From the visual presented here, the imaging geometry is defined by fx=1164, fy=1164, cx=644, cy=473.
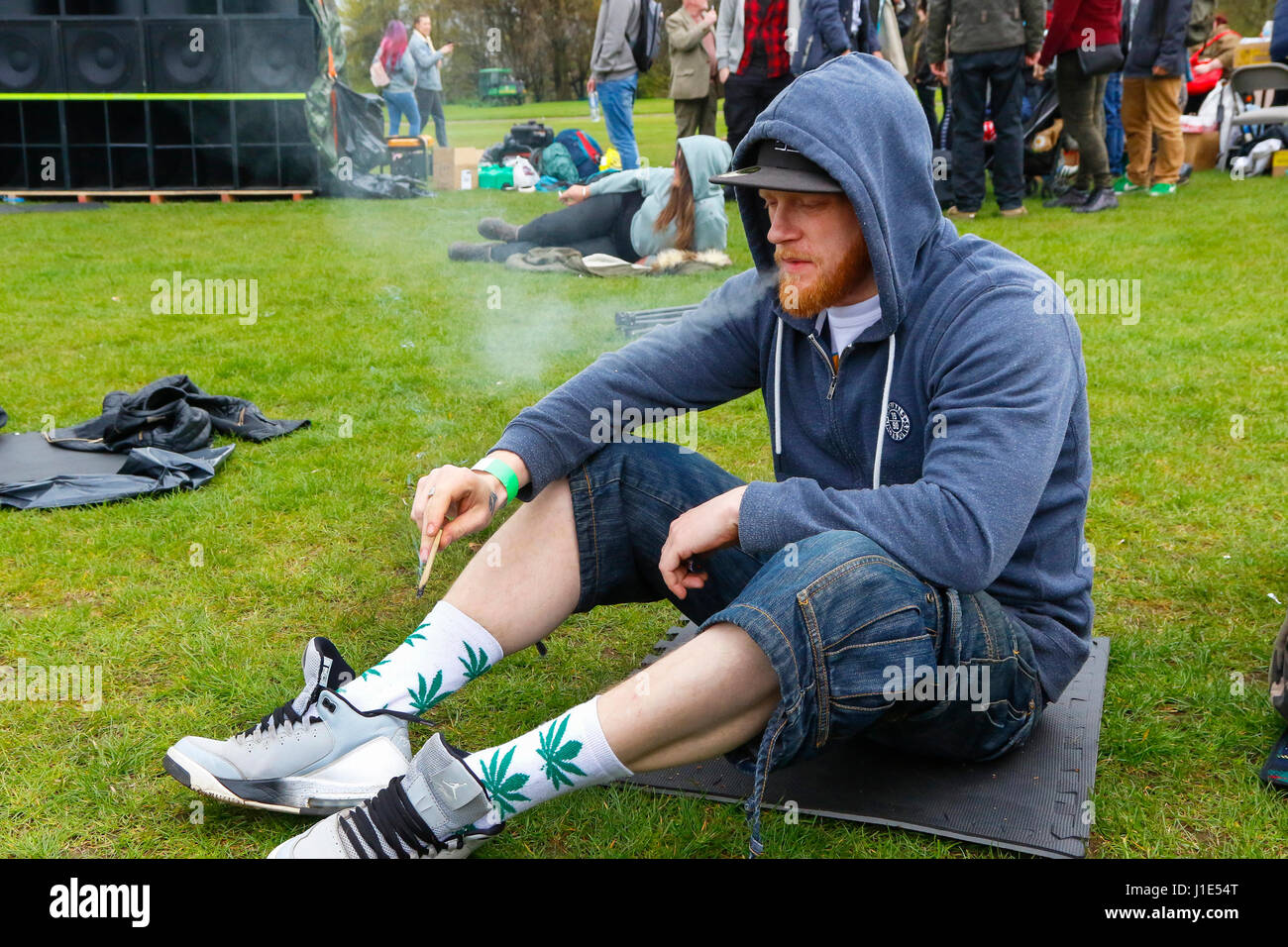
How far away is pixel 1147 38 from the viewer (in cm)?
980

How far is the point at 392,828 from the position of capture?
6.36ft

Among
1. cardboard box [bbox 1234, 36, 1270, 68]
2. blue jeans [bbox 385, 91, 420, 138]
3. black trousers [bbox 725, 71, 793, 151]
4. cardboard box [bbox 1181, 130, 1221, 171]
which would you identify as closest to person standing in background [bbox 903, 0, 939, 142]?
black trousers [bbox 725, 71, 793, 151]

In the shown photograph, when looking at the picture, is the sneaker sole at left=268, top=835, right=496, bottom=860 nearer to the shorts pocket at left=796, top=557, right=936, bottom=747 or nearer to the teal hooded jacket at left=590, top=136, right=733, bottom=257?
the shorts pocket at left=796, top=557, right=936, bottom=747

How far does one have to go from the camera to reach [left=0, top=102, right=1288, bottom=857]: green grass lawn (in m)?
2.30

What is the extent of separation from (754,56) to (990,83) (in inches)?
81.9

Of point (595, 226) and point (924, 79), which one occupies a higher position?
point (924, 79)

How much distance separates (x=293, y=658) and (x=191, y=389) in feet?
7.74

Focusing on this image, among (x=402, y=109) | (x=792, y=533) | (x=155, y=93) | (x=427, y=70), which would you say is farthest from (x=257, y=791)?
(x=427, y=70)

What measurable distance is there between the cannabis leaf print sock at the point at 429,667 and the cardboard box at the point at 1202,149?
1233cm

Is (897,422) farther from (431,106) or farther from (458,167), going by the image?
(431,106)

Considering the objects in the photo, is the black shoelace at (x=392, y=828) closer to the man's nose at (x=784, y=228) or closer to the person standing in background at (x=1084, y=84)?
the man's nose at (x=784, y=228)

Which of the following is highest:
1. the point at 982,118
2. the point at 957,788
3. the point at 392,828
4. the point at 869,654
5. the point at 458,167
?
the point at 982,118
